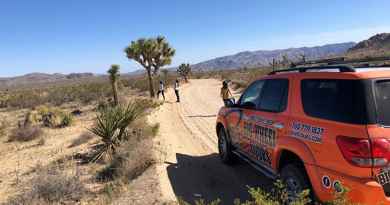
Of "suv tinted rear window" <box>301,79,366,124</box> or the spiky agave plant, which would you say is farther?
the spiky agave plant

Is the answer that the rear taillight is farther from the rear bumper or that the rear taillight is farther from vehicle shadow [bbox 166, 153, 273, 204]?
vehicle shadow [bbox 166, 153, 273, 204]

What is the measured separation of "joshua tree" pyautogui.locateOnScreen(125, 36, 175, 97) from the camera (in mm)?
33597

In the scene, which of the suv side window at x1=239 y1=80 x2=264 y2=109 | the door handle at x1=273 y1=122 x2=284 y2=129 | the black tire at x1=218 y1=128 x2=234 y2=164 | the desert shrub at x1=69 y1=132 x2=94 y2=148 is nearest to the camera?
the door handle at x1=273 y1=122 x2=284 y2=129

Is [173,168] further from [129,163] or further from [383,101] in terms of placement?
[383,101]

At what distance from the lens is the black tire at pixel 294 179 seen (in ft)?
15.3

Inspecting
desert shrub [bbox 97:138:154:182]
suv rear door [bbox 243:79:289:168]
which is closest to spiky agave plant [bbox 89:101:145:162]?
desert shrub [bbox 97:138:154:182]

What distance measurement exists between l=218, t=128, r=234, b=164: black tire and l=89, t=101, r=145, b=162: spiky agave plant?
11.7 ft

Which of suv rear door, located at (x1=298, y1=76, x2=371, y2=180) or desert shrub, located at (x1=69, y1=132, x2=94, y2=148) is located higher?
suv rear door, located at (x1=298, y1=76, x2=371, y2=180)

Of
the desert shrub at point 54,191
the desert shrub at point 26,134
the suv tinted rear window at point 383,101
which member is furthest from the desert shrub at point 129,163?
the desert shrub at point 26,134

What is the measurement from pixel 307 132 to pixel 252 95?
2.30 m

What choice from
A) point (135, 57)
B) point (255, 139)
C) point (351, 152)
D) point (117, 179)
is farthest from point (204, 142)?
point (135, 57)

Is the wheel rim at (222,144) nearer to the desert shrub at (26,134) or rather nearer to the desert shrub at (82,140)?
the desert shrub at (82,140)

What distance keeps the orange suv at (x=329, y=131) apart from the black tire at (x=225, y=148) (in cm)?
197

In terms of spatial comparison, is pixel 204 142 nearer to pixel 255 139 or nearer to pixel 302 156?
pixel 255 139
